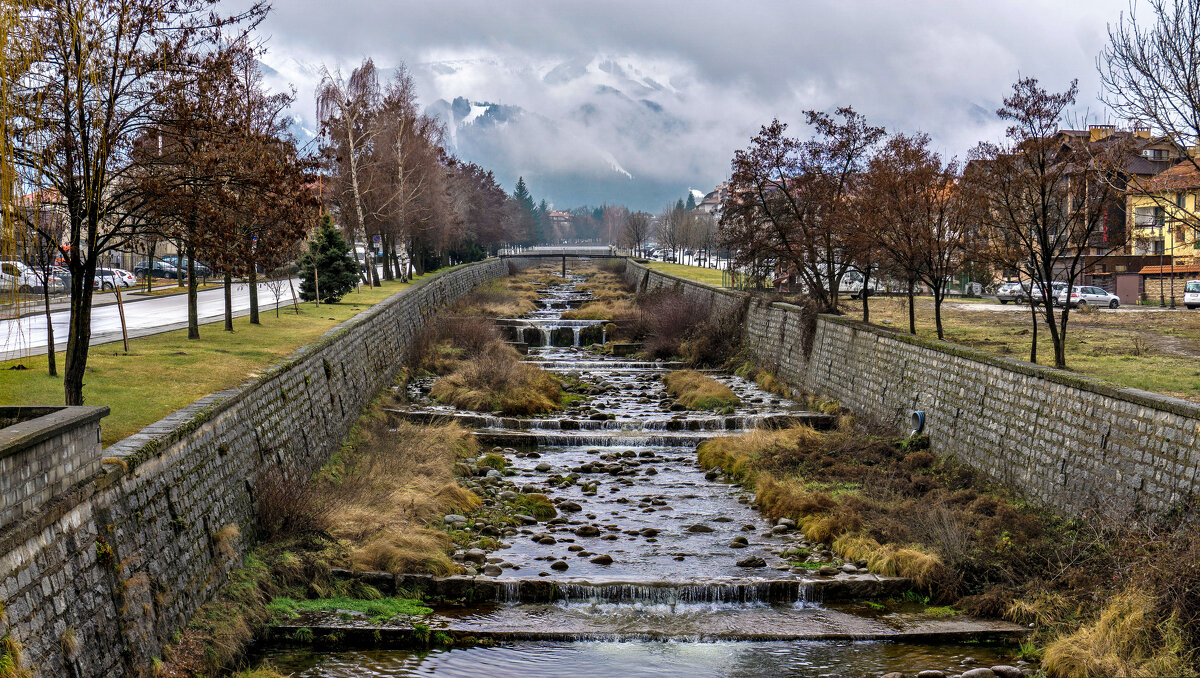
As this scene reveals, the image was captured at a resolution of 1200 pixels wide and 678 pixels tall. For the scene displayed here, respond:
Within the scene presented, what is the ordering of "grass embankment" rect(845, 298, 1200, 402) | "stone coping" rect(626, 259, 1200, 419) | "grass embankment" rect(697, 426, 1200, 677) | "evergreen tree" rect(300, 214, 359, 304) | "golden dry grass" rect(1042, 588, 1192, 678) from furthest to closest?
"evergreen tree" rect(300, 214, 359, 304)
"grass embankment" rect(845, 298, 1200, 402)
"stone coping" rect(626, 259, 1200, 419)
"grass embankment" rect(697, 426, 1200, 677)
"golden dry grass" rect(1042, 588, 1192, 678)

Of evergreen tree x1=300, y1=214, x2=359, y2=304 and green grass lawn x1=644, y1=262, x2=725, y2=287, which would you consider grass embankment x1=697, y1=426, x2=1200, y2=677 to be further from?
green grass lawn x1=644, y1=262, x2=725, y2=287

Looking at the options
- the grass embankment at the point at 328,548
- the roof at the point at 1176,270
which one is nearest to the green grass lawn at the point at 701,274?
the roof at the point at 1176,270

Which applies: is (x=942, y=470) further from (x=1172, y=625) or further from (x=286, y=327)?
(x=286, y=327)

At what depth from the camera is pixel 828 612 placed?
43.5 feet

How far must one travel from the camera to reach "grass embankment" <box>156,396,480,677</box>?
1092 centimetres

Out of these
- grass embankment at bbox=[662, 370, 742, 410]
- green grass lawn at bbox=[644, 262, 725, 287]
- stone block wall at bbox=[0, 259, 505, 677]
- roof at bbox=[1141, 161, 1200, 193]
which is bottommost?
grass embankment at bbox=[662, 370, 742, 410]

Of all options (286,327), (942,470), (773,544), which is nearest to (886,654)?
(773,544)

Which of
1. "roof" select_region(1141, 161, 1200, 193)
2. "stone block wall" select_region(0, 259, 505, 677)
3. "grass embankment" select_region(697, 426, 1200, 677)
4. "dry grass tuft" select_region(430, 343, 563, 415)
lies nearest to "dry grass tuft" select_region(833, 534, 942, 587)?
"grass embankment" select_region(697, 426, 1200, 677)

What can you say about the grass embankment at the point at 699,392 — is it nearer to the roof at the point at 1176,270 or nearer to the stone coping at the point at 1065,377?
the stone coping at the point at 1065,377

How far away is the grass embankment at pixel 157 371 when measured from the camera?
1281 cm

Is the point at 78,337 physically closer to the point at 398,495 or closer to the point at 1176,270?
the point at 398,495

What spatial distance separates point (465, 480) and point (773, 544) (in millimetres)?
6807

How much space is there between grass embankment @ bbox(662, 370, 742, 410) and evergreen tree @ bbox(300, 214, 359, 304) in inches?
556

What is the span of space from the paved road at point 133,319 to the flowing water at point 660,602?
26.4 ft
